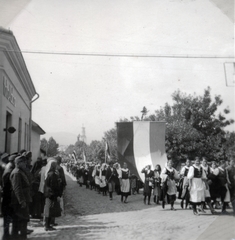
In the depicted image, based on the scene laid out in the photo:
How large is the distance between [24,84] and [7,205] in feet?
14.1

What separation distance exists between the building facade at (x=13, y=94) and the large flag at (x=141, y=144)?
369cm

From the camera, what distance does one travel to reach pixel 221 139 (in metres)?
16.5

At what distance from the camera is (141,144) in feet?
38.3

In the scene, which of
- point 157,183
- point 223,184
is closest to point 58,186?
point 157,183

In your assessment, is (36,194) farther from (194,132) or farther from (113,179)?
(194,132)

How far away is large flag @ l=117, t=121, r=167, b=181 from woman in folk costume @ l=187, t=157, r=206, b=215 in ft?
9.61

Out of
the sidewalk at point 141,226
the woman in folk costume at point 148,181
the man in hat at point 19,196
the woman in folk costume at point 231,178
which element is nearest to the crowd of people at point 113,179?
the woman in folk costume at point 148,181

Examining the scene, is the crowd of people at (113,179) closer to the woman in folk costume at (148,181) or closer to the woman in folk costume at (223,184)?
the woman in folk costume at (148,181)

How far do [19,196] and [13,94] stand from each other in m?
3.70

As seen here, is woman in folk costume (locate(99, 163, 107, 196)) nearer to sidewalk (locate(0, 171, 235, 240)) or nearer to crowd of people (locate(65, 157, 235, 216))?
crowd of people (locate(65, 157, 235, 216))

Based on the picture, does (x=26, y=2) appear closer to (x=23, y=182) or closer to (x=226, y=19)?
(x=23, y=182)

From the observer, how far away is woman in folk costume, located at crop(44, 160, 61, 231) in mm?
6258

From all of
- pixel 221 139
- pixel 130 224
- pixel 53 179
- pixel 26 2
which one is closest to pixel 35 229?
pixel 53 179

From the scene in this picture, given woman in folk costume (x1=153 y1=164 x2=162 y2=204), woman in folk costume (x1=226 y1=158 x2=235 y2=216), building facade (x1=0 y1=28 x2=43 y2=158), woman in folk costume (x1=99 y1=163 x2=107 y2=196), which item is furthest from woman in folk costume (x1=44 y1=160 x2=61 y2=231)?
woman in folk costume (x1=99 y1=163 x2=107 y2=196)
